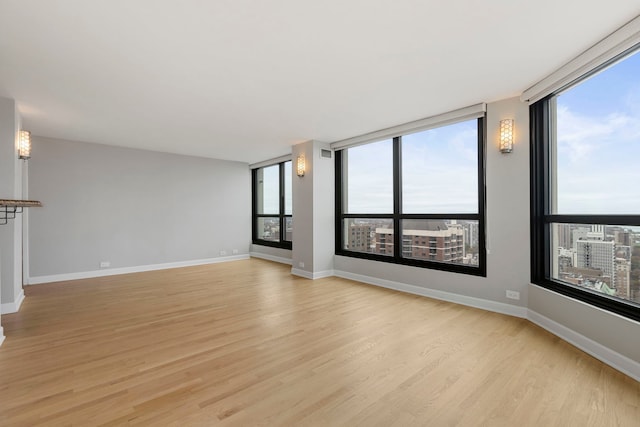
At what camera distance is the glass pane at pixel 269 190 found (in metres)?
7.43

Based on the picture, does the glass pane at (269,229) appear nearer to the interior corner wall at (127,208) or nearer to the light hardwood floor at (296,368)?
the interior corner wall at (127,208)

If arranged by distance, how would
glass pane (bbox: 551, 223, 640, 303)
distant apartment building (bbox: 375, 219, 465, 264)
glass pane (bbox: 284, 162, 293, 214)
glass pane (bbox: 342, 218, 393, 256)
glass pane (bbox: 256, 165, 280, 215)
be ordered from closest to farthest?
1. glass pane (bbox: 551, 223, 640, 303)
2. distant apartment building (bbox: 375, 219, 465, 264)
3. glass pane (bbox: 342, 218, 393, 256)
4. glass pane (bbox: 284, 162, 293, 214)
5. glass pane (bbox: 256, 165, 280, 215)

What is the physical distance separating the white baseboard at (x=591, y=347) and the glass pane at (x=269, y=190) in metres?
5.69

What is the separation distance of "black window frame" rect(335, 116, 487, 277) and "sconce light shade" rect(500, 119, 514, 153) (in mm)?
261

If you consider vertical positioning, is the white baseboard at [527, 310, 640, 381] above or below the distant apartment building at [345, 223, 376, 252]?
below

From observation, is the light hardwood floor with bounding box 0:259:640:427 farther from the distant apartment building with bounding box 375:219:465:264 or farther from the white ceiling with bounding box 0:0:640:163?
the white ceiling with bounding box 0:0:640:163

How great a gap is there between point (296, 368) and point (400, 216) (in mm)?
3114

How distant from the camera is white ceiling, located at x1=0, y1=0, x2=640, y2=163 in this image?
1985 millimetres

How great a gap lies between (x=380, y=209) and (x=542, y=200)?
7.70 feet

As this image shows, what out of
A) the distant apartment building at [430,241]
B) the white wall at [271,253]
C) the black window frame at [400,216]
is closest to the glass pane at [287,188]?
the white wall at [271,253]

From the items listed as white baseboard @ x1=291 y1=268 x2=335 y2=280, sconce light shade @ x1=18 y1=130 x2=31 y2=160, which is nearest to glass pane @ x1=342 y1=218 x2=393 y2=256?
white baseboard @ x1=291 y1=268 x2=335 y2=280

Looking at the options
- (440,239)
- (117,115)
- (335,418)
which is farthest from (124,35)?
(440,239)

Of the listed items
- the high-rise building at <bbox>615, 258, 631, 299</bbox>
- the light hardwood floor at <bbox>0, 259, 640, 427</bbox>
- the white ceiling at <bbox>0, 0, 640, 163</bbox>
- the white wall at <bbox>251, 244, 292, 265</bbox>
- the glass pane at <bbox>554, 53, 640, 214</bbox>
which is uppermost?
the white ceiling at <bbox>0, 0, 640, 163</bbox>

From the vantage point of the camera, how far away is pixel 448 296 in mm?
3967
